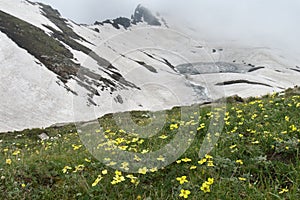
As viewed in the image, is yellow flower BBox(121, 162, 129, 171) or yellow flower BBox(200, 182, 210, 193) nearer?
yellow flower BBox(200, 182, 210, 193)

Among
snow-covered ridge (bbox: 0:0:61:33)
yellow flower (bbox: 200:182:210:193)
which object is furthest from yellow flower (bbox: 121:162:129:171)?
snow-covered ridge (bbox: 0:0:61:33)

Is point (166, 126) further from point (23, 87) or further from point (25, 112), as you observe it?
point (23, 87)

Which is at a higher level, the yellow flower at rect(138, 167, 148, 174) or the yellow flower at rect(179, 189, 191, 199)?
the yellow flower at rect(179, 189, 191, 199)

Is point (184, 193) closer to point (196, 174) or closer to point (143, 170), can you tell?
point (196, 174)

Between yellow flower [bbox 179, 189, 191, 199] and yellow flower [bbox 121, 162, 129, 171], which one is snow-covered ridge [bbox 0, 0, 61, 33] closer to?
yellow flower [bbox 121, 162, 129, 171]

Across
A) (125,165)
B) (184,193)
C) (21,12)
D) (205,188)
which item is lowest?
(21,12)

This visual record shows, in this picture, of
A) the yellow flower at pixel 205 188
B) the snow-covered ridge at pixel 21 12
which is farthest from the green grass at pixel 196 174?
the snow-covered ridge at pixel 21 12

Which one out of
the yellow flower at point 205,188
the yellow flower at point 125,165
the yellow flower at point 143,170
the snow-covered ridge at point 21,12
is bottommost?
the snow-covered ridge at point 21,12

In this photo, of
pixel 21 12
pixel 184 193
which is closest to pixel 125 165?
pixel 184 193

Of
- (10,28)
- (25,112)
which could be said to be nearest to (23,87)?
(25,112)

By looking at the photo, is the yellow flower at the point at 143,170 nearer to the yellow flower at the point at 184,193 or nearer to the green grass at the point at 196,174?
the green grass at the point at 196,174

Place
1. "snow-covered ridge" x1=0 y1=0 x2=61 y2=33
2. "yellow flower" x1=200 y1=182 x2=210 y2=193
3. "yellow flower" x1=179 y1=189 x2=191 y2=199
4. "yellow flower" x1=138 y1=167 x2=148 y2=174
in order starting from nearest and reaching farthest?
"yellow flower" x1=179 y1=189 x2=191 y2=199
"yellow flower" x1=200 y1=182 x2=210 y2=193
"yellow flower" x1=138 y1=167 x2=148 y2=174
"snow-covered ridge" x1=0 y1=0 x2=61 y2=33

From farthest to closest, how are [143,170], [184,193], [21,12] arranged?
[21,12]
[143,170]
[184,193]

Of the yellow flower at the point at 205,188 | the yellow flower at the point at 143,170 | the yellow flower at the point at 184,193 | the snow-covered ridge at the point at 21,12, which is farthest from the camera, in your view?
the snow-covered ridge at the point at 21,12
